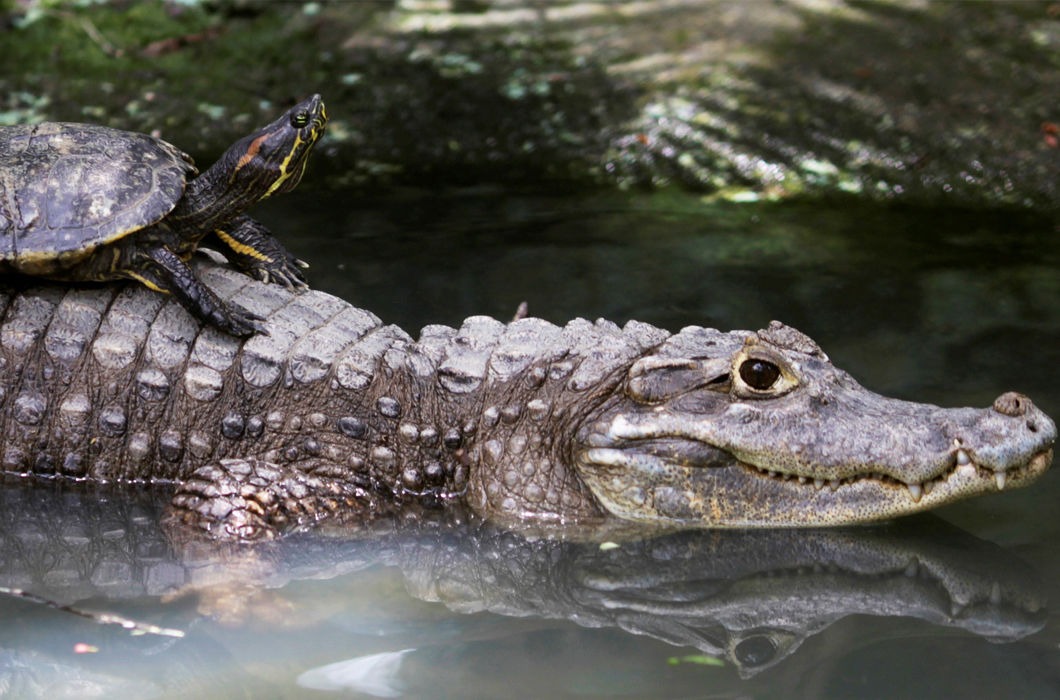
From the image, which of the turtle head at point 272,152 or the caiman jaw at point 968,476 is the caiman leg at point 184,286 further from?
the caiman jaw at point 968,476

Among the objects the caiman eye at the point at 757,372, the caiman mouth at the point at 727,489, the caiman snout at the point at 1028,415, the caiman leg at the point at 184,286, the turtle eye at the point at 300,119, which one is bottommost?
the caiman mouth at the point at 727,489

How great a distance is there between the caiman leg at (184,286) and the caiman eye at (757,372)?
6.84 feet

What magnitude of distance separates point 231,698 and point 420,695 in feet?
1.92

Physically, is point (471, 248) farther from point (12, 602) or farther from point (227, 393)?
point (12, 602)

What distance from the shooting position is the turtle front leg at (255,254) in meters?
5.36

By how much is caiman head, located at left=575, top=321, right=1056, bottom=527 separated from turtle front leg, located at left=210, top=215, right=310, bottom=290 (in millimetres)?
1644

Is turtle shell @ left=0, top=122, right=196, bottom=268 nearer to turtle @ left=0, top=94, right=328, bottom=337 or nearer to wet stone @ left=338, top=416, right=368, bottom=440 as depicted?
turtle @ left=0, top=94, right=328, bottom=337

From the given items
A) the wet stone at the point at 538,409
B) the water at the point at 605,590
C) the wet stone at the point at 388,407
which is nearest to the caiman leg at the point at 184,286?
the wet stone at the point at 388,407

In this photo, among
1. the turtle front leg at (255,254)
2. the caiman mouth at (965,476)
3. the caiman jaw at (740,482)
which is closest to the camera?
the caiman mouth at (965,476)

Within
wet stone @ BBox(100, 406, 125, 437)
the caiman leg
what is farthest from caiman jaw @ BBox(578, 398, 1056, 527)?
wet stone @ BBox(100, 406, 125, 437)

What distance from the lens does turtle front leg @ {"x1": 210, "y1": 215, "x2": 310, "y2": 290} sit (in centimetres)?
536

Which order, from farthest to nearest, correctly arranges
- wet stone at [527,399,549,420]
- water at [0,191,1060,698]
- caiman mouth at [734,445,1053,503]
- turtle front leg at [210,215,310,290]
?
1. turtle front leg at [210,215,310,290]
2. wet stone at [527,399,549,420]
3. caiman mouth at [734,445,1053,503]
4. water at [0,191,1060,698]

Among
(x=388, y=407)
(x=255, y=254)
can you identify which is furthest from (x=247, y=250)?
(x=388, y=407)

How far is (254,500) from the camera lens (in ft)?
15.7
